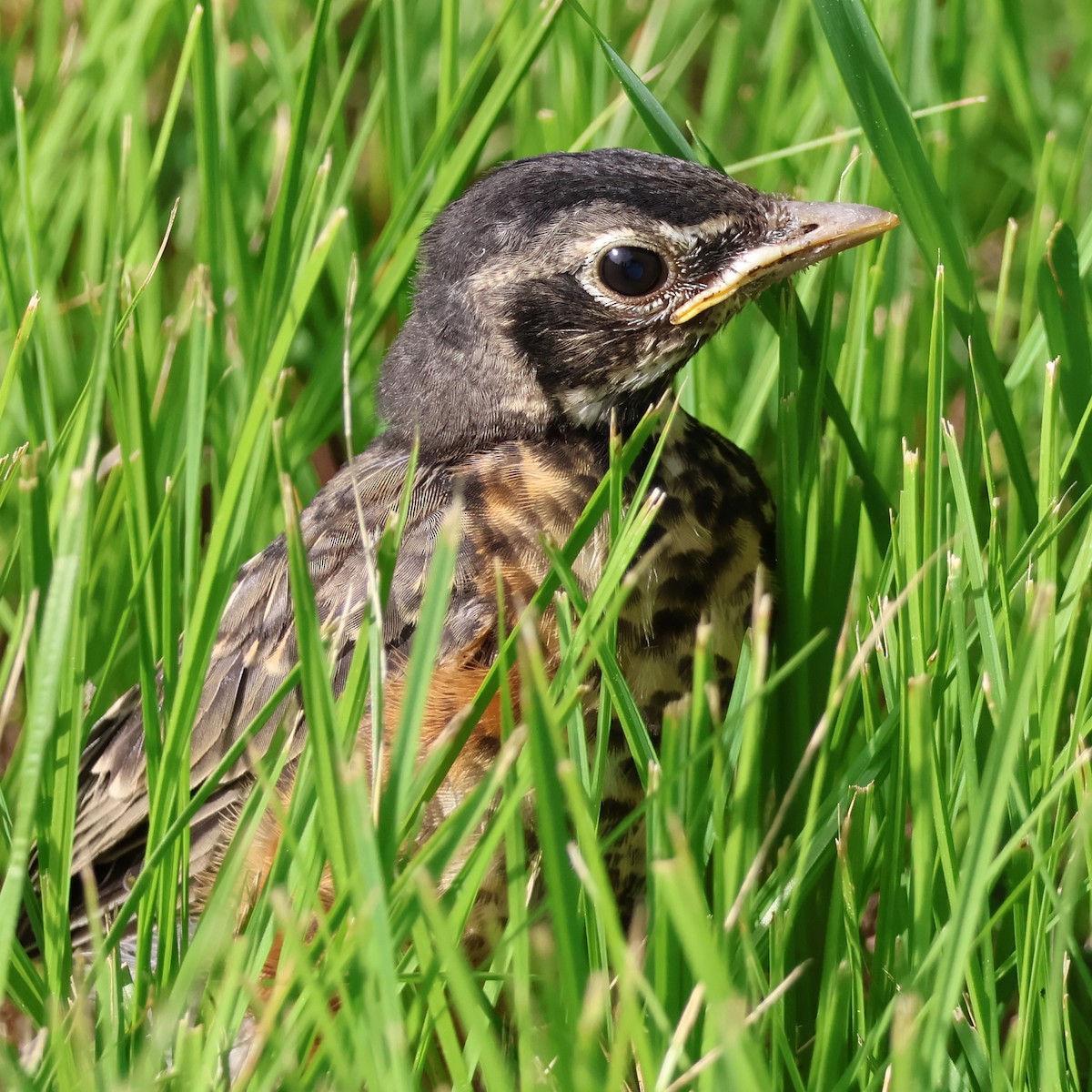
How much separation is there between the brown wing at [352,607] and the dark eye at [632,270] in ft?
0.87

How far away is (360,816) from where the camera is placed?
1.24 meters

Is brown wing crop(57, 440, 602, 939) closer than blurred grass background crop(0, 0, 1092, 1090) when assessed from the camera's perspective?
No

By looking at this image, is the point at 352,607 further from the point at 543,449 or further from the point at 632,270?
the point at 632,270

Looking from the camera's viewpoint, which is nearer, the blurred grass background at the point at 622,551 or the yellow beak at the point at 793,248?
the blurred grass background at the point at 622,551

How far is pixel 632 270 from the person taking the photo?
2.22 m

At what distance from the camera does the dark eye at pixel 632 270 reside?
2.21 meters

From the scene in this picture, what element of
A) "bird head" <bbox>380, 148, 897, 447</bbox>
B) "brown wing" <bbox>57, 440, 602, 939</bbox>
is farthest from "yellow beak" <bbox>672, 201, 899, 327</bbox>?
"brown wing" <bbox>57, 440, 602, 939</bbox>

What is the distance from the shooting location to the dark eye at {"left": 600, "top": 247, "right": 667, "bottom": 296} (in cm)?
221

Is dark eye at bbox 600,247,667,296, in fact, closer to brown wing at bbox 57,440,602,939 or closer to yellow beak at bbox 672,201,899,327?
yellow beak at bbox 672,201,899,327

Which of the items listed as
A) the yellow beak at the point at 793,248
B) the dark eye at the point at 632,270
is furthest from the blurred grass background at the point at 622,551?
the dark eye at the point at 632,270

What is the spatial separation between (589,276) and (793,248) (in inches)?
12.1

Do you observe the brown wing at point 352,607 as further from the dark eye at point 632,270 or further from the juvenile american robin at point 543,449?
the dark eye at point 632,270

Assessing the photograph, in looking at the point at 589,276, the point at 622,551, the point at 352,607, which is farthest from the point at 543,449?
the point at 622,551

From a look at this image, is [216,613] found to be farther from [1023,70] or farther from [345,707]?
[1023,70]
